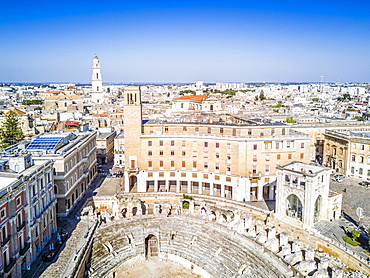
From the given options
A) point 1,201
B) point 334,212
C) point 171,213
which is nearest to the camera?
point 1,201

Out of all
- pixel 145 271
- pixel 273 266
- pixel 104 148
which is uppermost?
pixel 104 148

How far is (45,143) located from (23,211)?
1676cm

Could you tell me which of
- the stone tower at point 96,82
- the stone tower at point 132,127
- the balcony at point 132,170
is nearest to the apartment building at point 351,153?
the stone tower at point 132,127

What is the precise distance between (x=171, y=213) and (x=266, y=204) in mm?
15791

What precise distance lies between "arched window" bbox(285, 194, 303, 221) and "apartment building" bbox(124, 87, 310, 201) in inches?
411

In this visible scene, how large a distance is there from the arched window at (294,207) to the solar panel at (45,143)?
3400cm

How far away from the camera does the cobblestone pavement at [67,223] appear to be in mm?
33656

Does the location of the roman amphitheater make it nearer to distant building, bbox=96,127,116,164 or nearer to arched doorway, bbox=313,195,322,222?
arched doorway, bbox=313,195,322,222

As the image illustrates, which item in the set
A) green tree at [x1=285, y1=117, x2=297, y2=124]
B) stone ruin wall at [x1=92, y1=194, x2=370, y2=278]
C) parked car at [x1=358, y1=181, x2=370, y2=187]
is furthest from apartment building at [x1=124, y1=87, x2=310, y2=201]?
green tree at [x1=285, y1=117, x2=297, y2=124]

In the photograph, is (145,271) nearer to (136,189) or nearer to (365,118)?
(136,189)

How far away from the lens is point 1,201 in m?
28.5

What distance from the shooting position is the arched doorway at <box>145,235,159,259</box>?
42.3 metres

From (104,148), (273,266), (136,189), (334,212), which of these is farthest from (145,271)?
(104,148)

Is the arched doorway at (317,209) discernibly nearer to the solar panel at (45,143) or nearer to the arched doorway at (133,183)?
the arched doorway at (133,183)
